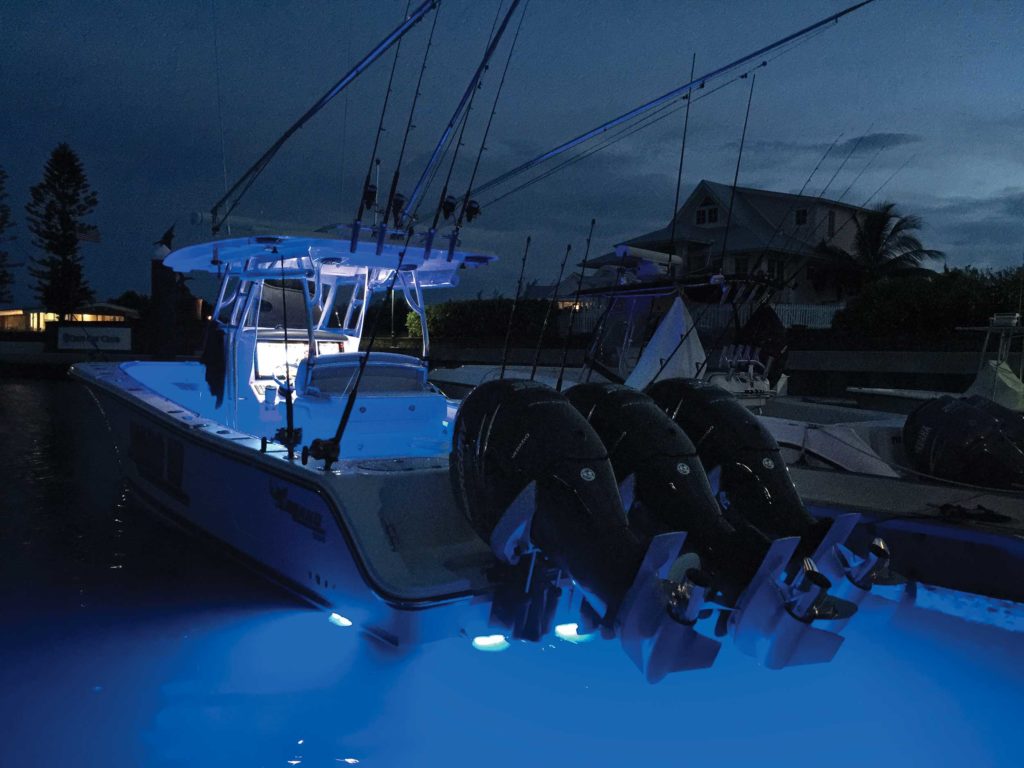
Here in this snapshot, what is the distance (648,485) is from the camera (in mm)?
3682

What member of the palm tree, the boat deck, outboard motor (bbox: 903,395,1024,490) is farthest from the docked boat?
the palm tree

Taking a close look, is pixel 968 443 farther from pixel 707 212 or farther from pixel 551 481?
pixel 707 212

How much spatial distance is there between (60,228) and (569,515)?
49.2 meters

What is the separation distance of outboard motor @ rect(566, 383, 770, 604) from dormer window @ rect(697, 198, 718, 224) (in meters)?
29.9

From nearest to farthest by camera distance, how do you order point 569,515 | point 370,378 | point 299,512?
point 569,515
point 299,512
point 370,378

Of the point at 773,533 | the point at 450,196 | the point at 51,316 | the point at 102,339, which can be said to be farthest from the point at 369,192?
the point at 51,316

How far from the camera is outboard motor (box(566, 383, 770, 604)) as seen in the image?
3396 millimetres

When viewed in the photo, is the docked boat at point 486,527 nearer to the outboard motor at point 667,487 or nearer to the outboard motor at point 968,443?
the outboard motor at point 667,487

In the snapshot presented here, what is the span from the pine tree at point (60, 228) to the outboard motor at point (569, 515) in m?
46.5

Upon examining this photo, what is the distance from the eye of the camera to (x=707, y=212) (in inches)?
1271

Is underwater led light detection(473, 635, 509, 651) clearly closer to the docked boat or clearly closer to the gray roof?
the docked boat

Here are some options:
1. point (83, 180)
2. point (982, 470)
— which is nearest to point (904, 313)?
point (982, 470)

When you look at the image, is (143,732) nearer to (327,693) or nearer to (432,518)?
(327,693)

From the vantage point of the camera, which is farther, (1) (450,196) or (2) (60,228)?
(2) (60,228)
